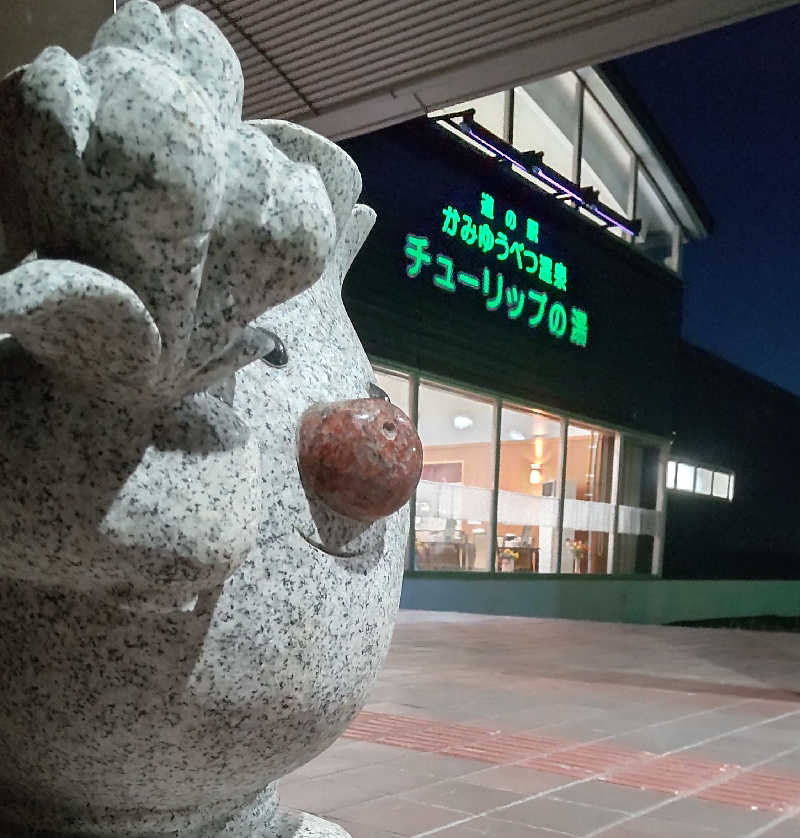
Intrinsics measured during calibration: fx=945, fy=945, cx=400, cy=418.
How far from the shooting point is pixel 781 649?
9.34 metres

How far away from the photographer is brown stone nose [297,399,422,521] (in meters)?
1.60

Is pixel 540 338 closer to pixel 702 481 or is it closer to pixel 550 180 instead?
pixel 550 180

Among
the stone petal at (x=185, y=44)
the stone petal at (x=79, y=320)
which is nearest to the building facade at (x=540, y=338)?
the stone petal at (x=185, y=44)

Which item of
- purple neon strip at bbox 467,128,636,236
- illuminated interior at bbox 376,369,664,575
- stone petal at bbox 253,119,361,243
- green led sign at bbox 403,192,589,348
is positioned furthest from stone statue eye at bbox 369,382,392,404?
purple neon strip at bbox 467,128,636,236

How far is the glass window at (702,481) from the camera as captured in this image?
18969mm

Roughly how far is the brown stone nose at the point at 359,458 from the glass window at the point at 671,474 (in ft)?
55.3

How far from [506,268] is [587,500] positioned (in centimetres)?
426

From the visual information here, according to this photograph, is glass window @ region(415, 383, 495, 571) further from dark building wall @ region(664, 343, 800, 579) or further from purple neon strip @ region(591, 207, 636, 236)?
dark building wall @ region(664, 343, 800, 579)

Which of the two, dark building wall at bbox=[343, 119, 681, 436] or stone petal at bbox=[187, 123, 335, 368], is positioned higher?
dark building wall at bbox=[343, 119, 681, 436]

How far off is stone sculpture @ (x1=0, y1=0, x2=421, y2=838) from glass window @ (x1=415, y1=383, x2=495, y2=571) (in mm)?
9805

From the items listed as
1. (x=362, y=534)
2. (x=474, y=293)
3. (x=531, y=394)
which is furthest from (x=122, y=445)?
(x=531, y=394)

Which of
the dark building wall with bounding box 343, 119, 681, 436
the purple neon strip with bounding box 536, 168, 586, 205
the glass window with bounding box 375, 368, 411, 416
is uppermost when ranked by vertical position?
the purple neon strip with bounding box 536, 168, 586, 205

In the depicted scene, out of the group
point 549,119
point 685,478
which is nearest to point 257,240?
point 549,119

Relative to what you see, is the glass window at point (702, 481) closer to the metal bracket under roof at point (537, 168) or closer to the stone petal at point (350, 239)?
the metal bracket under roof at point (537, 168)
